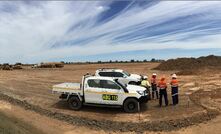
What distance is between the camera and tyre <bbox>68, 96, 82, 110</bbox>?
17094 millimetres

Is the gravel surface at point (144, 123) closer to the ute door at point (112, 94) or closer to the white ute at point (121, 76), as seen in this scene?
the ute door at point (112, 94)

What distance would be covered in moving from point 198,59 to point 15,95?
33802mm

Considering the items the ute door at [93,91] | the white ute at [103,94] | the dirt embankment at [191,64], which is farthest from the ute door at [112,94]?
the dirt embankment at [191,64]

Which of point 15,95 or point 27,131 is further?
→ point 15,95

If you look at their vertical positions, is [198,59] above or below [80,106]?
above

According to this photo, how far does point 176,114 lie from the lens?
15.3 meters

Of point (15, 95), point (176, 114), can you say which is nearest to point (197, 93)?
point (176, 114)

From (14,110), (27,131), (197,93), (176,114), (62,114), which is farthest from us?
(197,93)

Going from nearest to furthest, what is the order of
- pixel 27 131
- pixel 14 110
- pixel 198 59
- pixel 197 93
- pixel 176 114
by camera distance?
pixel 27 131, pixel 176 114, pixel 14 110, pixel 197 93, pixel 198 59

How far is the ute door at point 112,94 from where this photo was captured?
16219 millimetres

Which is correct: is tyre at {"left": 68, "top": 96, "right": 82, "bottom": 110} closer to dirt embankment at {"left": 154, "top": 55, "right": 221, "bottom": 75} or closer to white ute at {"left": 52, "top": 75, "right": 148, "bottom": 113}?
white ute at {"left": 52, "top": 75, "right": 148, "bottom": 113}

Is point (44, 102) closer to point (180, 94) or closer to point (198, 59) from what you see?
point (180, 94)

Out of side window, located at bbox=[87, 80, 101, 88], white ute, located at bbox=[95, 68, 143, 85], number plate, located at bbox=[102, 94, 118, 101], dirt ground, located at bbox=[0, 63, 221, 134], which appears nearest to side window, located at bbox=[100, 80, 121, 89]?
side window, located at bbox=[87, 80, 101, 88]

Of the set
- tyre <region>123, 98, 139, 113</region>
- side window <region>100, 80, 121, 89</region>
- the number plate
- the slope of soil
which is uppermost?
side window <region>100, 80, 121, 89</region>
